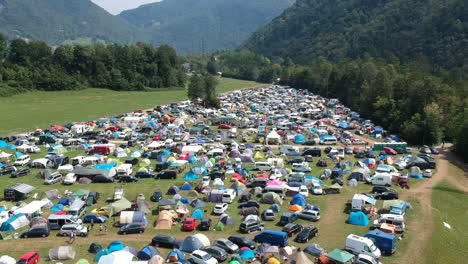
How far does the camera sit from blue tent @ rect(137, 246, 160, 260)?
1656cm

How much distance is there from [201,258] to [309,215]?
7.31m

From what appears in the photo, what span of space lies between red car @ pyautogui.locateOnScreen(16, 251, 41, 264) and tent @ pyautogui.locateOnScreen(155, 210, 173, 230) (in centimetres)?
556

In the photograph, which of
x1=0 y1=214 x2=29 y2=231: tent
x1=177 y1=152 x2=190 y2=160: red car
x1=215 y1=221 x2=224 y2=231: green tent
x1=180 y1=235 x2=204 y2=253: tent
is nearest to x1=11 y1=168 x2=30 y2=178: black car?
x1=0 y1=214 x2=29 y2=231: tent

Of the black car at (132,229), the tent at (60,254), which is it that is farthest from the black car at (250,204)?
the tent at (60,254)

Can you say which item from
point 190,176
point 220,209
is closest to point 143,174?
point 190,176

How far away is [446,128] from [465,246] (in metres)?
27.7

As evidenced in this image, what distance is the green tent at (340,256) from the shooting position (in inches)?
625

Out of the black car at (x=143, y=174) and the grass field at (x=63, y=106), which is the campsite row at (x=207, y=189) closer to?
the black car at (x=143, y=174)

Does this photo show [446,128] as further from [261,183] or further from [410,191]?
[261,183]

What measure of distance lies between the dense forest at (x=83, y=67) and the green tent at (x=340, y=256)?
80.7 metres

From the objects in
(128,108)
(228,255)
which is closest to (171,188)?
(228,255)

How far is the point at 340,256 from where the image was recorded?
1600cm

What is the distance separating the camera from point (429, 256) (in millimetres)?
17375

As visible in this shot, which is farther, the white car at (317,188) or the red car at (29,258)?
the white car at (317,188)
